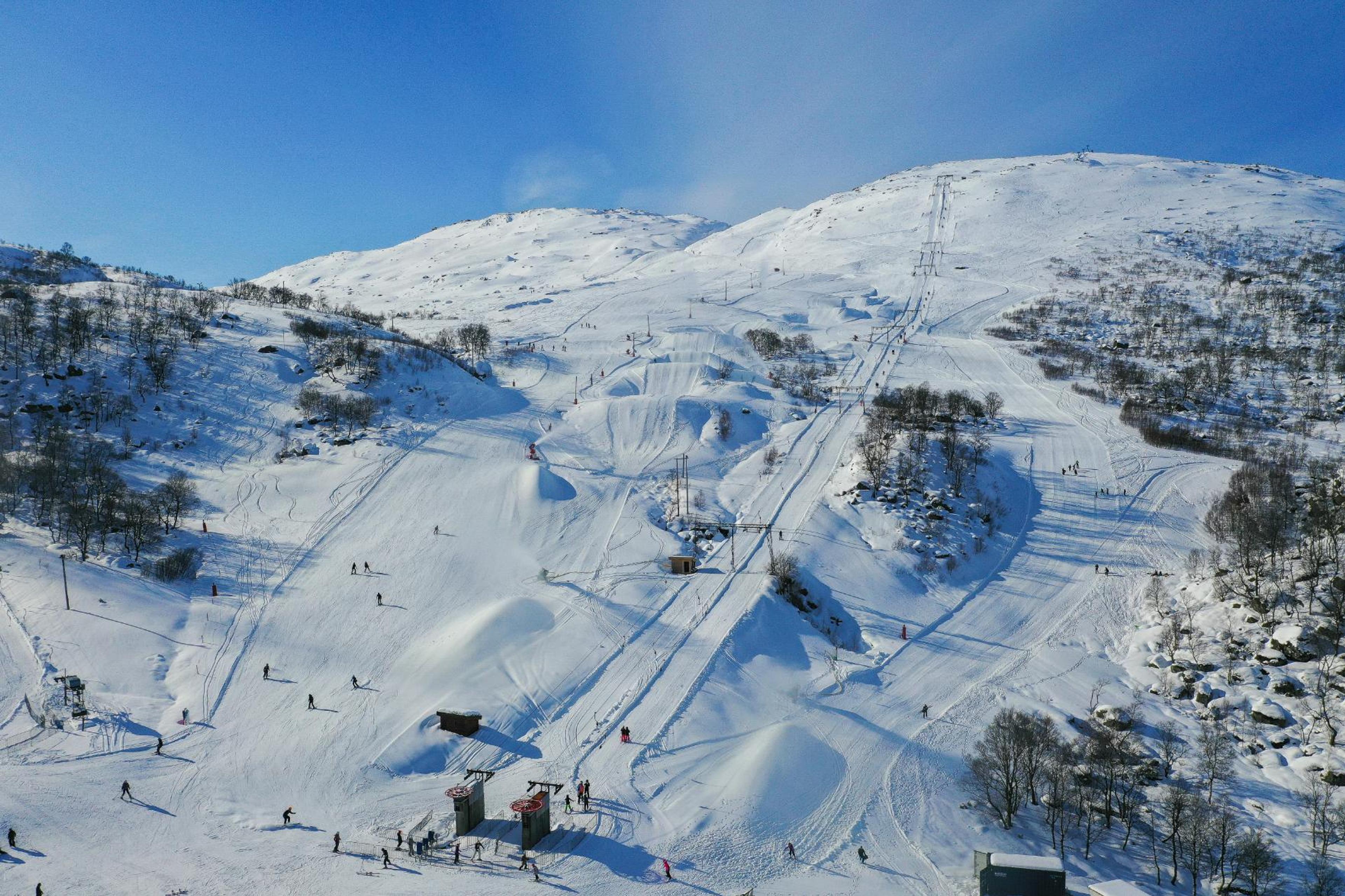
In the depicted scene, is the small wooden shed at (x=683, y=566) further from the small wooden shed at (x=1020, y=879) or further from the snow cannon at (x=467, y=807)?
the small wooden shed at (x=1020, y=879)

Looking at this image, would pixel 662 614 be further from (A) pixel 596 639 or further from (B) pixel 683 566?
(B) pixel 683 566

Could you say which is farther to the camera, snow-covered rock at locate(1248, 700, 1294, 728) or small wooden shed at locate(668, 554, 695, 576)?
small wooden shed at locate(668, 554, 695, 576)

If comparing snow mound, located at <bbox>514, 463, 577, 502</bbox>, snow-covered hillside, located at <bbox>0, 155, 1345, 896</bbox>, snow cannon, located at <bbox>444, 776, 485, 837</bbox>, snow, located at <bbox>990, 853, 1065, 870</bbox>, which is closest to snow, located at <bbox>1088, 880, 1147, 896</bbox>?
snow, located at <bbox>990, 853, 1065, 870</bbox>

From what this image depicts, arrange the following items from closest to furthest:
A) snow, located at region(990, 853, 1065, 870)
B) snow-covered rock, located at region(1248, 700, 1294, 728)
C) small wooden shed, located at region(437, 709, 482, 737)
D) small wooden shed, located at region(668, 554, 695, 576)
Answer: snow, located at region(990, 853, 1065, 870), snow-covered rock, located at region(1248, 700, 1294, 728), small wooden shed, located at region(437, 709, 482, 737), small wooden shed, located at region(668, 554, 695, 576)

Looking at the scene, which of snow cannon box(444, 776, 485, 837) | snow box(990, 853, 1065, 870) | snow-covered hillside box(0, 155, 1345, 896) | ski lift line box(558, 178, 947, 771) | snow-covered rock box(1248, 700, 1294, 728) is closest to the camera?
snow box(990, 853, 1065, 870)

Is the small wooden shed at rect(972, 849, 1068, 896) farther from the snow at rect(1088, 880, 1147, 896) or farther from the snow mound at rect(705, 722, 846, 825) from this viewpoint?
the snow mound at rect(705, 722, 846, 825)

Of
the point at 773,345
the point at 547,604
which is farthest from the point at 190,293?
the point at 547,604

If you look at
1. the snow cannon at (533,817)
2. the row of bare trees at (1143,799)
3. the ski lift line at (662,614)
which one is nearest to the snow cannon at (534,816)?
the snow cannon at (533,817)
